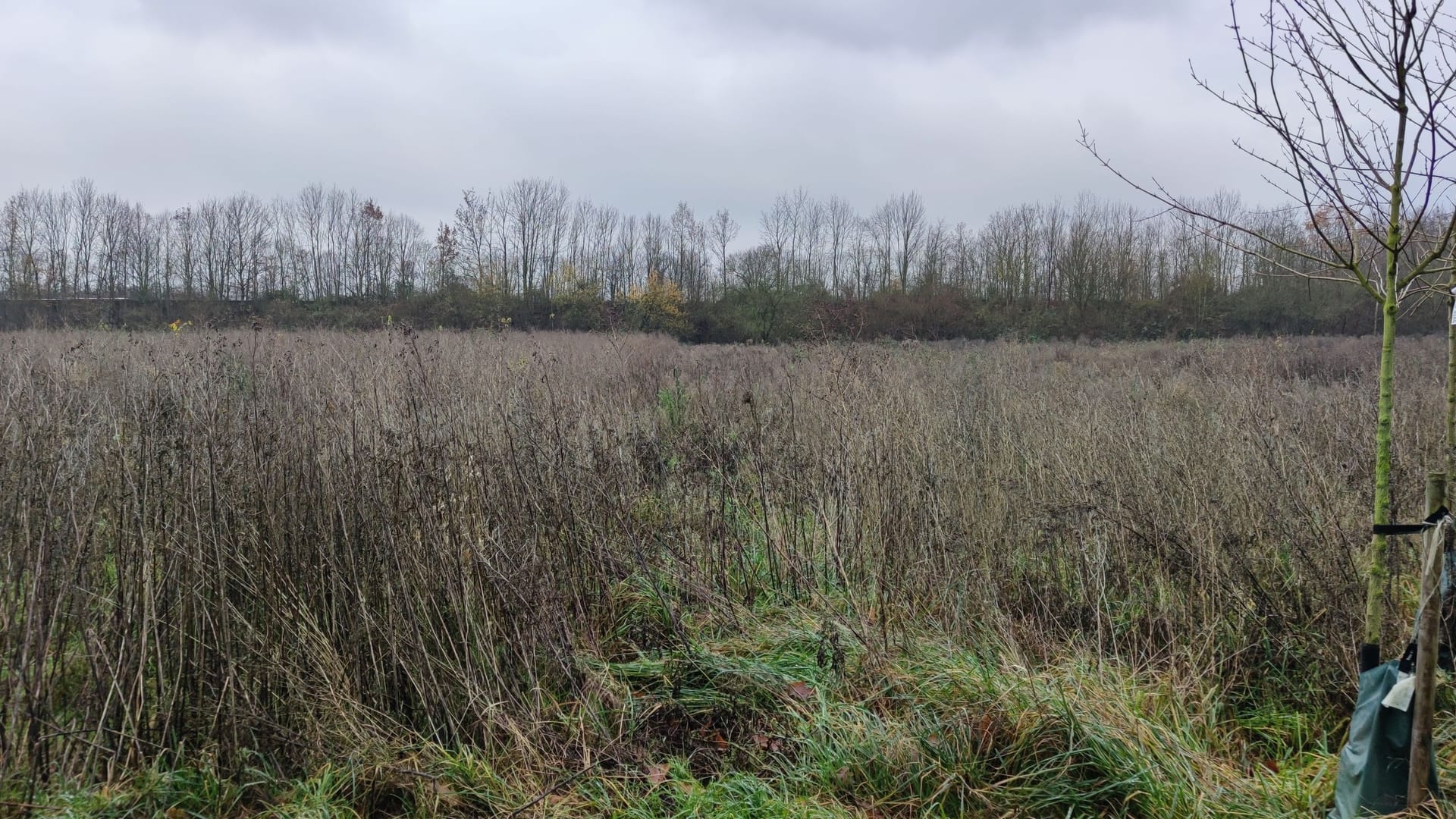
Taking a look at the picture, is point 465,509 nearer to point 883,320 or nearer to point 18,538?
point 18,538

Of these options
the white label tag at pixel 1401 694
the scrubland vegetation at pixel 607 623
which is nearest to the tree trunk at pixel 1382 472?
the white label tag at pixel 1401 694

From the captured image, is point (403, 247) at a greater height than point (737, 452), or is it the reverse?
point (403, 247)

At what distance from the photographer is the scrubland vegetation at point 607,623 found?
2430 mm

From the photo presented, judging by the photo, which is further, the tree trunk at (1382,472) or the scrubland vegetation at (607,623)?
the scrubland vegetation at (607,623)

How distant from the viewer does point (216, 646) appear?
267cm

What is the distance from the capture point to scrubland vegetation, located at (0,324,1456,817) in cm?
243

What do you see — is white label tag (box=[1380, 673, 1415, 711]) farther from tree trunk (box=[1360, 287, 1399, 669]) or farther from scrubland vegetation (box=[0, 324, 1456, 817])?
scrubland vegetation (box=[0, 324, 1456, 817])

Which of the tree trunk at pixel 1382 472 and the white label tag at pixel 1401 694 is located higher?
the tree trunk at pixel 1382 472

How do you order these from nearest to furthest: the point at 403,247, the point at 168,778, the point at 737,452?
the point at 168,778
the point at 737,452
the point at 403,247

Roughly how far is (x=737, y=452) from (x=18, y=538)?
3592 millimetres

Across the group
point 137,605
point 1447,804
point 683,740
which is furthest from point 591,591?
point 1447,804

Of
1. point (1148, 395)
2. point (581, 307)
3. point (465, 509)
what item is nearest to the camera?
point (465, 509)

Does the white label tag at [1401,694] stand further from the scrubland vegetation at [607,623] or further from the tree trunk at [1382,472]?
the scrubland vegetation at [607,623]

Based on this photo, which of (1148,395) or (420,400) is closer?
(420,400)
